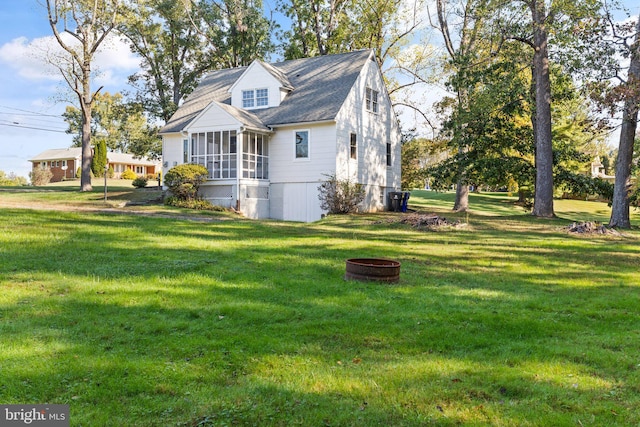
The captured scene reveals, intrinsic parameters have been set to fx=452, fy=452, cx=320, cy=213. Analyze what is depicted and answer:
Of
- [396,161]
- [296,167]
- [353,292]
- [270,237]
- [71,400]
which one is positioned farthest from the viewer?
[396,161]

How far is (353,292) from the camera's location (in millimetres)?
6500

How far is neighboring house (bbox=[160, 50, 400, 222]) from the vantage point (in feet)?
70.5

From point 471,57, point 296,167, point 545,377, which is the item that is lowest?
point 545,377

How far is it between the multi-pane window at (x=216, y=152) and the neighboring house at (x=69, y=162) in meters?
38.8

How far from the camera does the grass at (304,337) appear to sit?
3199 mm

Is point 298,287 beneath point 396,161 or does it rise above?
beneath

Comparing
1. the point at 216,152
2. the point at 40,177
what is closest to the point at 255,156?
the point at 216,152

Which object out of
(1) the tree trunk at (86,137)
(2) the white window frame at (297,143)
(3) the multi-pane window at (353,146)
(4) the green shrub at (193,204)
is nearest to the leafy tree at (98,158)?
(1) the tree trunk at (86,137)

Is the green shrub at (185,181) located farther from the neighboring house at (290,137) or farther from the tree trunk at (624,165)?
the tree trunk at (624,165)

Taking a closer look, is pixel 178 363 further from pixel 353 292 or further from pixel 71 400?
pixel 353 292

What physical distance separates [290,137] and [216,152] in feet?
12.9

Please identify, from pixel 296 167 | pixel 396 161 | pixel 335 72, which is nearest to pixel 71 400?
pixel 296 167

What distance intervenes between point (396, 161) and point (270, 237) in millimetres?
16900

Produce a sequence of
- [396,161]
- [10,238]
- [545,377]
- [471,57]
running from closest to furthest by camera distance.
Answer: [545,377] < [10,238] < [471,57] < [396,161]
